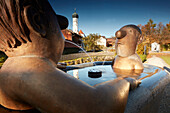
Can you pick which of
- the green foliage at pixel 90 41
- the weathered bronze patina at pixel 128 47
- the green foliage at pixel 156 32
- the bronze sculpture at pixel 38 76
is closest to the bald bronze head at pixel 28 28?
the bronze sculpture at pixel 38 76

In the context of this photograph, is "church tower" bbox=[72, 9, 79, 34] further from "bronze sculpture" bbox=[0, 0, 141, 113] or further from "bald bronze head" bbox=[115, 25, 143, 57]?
"bronze sculpture" bbox=[0, 0, 141, 113]

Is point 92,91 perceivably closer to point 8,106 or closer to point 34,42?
point 34,42

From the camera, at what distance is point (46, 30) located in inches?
33.2

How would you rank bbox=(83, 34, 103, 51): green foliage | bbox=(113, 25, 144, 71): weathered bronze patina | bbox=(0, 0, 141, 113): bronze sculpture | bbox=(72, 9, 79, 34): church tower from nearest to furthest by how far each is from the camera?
1. bbox=(0, 0, 141, 113): bronze sculpture
2. bbox=(113, 25, 144, 71): weathered bronze patina
3. bbox=(83, 34, 103, 51): green foliage
4. bbox=(72, 9, 79, 34): church tower

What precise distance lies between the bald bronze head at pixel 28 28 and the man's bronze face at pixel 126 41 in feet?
7.23

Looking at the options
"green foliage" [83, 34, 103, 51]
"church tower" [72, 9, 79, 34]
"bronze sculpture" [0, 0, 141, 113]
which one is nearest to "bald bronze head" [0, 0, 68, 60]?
"bronze sculpture" [0, 0, 141, 113]

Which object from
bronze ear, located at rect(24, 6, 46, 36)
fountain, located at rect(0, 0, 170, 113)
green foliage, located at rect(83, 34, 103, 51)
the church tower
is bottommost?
fountain, located at rect(0, 0, 170, 113)

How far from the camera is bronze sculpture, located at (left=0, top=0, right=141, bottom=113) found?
2.13ft

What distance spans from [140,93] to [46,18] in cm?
146

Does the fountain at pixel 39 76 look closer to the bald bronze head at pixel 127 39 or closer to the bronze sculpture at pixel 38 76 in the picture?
the bronze sculpture at pixel 38 76

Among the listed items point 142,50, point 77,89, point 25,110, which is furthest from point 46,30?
point 142,50

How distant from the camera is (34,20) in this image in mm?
771

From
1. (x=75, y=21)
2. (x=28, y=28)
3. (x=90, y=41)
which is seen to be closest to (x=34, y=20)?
(x=28, y=28)

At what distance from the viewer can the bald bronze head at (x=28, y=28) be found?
72 centimetres
